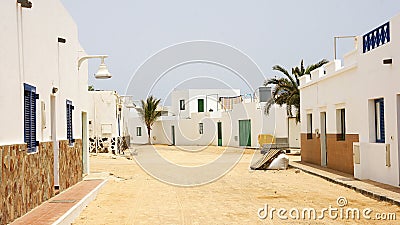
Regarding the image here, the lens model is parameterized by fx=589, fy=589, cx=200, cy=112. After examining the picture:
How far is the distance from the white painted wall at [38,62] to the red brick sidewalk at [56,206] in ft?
4.68

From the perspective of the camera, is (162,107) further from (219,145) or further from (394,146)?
(394,146)

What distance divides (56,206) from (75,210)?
1.79ft

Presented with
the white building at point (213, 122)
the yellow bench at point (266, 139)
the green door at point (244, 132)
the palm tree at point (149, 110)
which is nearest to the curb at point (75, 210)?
the yellow bench at point (266, 139)

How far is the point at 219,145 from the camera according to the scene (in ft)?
177

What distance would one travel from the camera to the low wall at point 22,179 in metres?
9.53

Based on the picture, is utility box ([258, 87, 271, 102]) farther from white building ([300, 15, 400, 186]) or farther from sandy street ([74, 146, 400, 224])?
sandy street ([74, 146, 400, 224])

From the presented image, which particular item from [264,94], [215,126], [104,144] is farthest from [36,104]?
[215,126]

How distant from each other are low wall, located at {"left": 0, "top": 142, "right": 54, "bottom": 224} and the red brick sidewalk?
0.42ft

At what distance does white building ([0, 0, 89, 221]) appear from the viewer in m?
9.87

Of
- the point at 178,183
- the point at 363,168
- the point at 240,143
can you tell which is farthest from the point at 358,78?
the point at 240,143

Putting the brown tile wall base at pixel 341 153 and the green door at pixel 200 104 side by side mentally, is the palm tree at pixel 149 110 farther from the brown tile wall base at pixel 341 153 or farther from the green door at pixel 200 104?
the brown tile wall base at pixel 341 153

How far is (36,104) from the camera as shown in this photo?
41.0 feet

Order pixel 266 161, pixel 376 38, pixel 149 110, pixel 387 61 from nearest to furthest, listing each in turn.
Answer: pixel 387 61, pixel 376 38, pixel 266 161, pixel 149 110

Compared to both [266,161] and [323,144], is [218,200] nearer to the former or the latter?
[323,144]
